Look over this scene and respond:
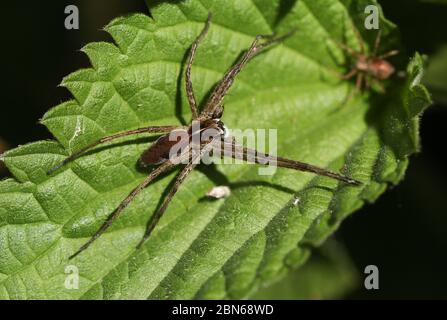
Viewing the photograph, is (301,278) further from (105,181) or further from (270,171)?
(105,181)

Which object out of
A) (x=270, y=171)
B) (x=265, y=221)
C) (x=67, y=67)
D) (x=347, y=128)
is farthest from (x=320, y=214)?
(x=67, y=67)

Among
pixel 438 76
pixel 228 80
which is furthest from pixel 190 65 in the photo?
pixel 438 76

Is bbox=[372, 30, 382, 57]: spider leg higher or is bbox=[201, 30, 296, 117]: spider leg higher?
bbox=[372, 30, 382, 57]: spider leg

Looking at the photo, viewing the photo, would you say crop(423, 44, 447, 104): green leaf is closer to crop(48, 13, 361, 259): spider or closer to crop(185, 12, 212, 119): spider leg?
crop(48, 13, 361, 259): spider

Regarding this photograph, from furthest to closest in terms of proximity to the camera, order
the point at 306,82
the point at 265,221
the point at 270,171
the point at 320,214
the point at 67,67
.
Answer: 1. the point at 67,67
2. the point at 306,82
3. the point at 270,171
4. the point at 265,221
5. the point at 320,214

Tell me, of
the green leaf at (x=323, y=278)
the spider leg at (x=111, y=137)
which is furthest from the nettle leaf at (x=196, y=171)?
the green leaf at (x=323, y=278)

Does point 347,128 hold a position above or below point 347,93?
below

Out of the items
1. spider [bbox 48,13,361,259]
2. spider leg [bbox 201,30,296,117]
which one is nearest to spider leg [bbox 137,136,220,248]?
spider [bbox 48,13,361,259]
